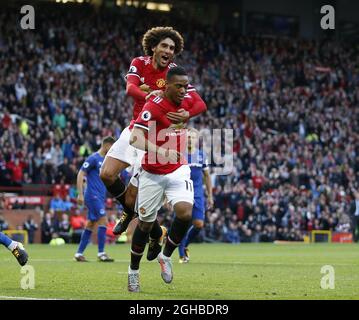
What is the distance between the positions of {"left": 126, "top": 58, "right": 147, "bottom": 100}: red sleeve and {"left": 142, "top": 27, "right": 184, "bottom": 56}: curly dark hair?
31cm

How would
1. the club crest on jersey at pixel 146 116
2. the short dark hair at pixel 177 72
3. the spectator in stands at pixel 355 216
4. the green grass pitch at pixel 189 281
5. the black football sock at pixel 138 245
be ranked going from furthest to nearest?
1. the spectator in stands at pixel 355 216
2. the black football sock at pixel 138 245
3. the club crest on jersey at pixel 146 116
4. the short dark hair at pixel 177 72
5. the green grass pitch at pixel 189 281

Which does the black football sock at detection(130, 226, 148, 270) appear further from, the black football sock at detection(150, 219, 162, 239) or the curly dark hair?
the curly dark hair

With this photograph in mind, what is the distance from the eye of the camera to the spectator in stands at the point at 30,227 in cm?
3044

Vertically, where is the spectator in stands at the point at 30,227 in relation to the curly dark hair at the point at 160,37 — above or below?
below

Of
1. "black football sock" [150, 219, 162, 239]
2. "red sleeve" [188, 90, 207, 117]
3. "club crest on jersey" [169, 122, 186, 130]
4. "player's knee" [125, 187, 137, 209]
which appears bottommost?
"black football sock" [150, 219, 162, 239]

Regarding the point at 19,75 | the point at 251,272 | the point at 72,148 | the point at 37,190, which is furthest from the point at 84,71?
the point at 251,272

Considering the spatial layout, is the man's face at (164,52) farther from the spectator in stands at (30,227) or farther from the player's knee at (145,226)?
the spectator in stands at (30,227)

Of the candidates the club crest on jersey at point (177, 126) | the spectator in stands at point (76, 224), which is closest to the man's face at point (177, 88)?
the club crest on jersey at point (177, 126)

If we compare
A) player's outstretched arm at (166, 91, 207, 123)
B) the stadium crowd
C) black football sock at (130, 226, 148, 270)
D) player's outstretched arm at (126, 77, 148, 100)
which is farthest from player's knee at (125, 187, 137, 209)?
the stadium crowd

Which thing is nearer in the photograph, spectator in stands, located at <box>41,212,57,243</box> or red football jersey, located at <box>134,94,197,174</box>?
red football jersey, located at <box>134,94,197,174</box>

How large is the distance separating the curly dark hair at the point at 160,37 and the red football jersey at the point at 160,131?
1.65 meters

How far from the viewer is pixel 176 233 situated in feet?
40.2

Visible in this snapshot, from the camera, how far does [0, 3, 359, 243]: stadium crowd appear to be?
34156 mm

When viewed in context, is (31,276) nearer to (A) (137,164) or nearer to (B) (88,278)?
(B) (88,278)
